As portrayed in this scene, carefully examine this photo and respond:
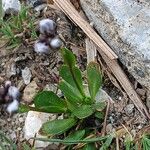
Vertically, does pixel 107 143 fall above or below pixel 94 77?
below

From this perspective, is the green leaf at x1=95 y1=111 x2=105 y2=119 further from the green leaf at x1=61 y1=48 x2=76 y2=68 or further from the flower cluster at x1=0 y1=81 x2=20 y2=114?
the flower cluster at x1=0 y1=81 x2=20 y2=114

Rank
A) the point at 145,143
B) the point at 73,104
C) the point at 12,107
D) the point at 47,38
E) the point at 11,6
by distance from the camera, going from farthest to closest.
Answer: the point at 11,6 < the point at 47,38 < the point at 12,107 < the point at 73,104 < the point at 145,143

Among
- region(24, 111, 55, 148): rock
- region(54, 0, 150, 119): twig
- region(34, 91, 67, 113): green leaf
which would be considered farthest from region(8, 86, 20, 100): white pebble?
region(54, 0, 150, 119): twig

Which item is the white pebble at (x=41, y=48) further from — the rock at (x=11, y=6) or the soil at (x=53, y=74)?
the rock at (x=11, y=6)

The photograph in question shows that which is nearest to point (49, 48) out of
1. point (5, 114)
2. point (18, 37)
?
point (18, 37)

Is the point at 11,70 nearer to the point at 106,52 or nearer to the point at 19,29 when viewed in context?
the point at 19,29

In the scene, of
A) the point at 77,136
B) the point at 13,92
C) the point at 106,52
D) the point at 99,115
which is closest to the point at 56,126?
the point at 77,136
